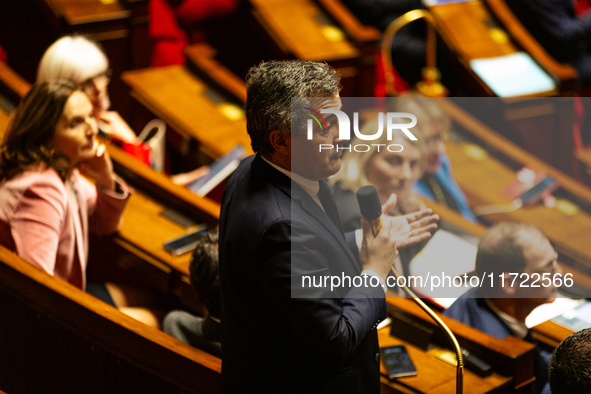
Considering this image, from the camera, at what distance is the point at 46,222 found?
1.68 meters

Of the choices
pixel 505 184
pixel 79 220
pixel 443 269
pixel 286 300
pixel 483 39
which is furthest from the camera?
pixel 483 39

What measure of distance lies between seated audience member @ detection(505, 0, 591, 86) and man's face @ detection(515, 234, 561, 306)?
268 cm

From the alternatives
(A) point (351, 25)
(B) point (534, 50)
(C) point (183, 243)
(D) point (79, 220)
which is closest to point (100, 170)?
(D) point (79, 220)

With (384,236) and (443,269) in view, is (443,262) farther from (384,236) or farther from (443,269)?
(384,236)

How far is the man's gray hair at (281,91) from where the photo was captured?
103 cm

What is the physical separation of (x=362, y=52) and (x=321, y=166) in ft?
7.76

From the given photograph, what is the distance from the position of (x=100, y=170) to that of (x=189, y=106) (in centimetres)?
94

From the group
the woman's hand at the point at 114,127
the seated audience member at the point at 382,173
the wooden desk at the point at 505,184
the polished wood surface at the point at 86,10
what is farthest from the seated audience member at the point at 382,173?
the polished wood surface at the point at 86,10

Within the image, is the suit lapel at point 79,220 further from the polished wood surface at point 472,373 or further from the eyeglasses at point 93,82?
the polished wood surface at point 472,373

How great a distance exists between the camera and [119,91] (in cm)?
326

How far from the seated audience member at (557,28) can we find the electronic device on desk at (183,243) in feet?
8.82

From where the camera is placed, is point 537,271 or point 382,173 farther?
point 382,173

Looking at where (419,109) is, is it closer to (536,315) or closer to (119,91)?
(536,315)

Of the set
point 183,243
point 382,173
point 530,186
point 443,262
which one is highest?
point 382,173
